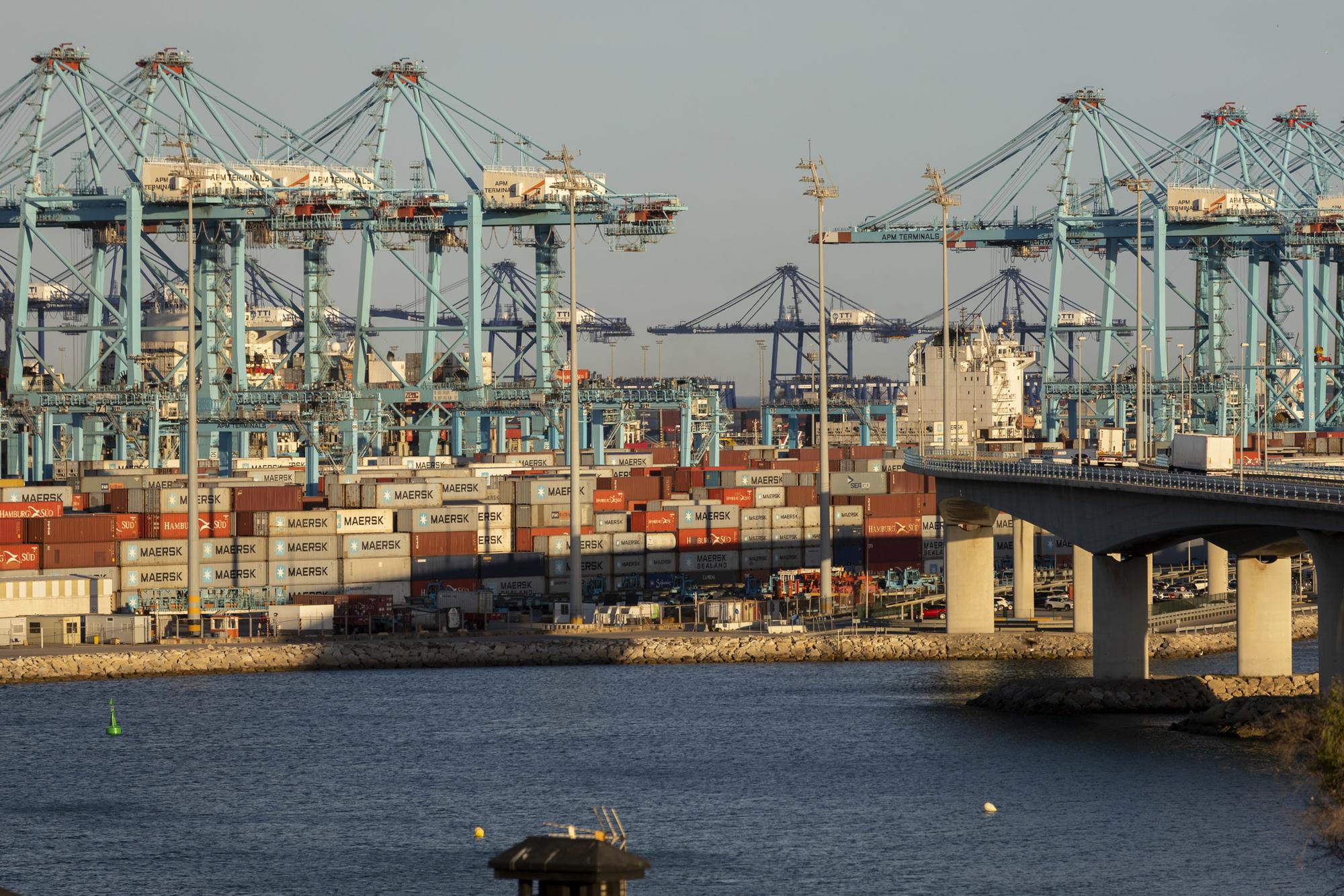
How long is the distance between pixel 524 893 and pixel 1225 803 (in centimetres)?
2294

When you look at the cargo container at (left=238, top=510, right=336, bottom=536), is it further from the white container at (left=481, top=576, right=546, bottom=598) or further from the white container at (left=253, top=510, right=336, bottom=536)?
the white container at (left=481, top=576, right=546, bottom=598)

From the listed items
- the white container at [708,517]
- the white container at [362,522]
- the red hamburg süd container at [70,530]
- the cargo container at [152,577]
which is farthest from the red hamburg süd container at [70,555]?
the white container at [708,517]

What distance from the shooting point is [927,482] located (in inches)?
3386

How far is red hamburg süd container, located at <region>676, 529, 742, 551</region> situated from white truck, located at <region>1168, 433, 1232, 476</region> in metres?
22.4

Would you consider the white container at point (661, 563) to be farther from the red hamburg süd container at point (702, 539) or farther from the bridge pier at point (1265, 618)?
the bridge pier at point (1265, 618)

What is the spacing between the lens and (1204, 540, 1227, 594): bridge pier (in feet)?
249

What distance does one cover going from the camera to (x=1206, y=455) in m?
53.2

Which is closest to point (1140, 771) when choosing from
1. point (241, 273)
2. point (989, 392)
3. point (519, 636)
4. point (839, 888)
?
point (839, 888)

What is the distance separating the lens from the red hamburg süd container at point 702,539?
73.5m

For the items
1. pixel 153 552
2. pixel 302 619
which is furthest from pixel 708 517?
pixel 153 552

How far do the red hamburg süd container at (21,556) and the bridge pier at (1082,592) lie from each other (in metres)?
32.5

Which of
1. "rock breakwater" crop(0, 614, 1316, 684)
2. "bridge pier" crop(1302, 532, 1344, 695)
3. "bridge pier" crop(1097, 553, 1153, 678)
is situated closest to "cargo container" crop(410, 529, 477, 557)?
"rock breakwater" crop(0, 614, 1316, 684)

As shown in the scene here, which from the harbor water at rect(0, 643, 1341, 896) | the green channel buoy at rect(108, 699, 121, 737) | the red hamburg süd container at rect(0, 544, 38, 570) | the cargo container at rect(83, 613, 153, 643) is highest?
the red hamburg süd container at rect(0, 544, 38, 570)

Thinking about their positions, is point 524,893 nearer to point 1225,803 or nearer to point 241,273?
point 1225,803
